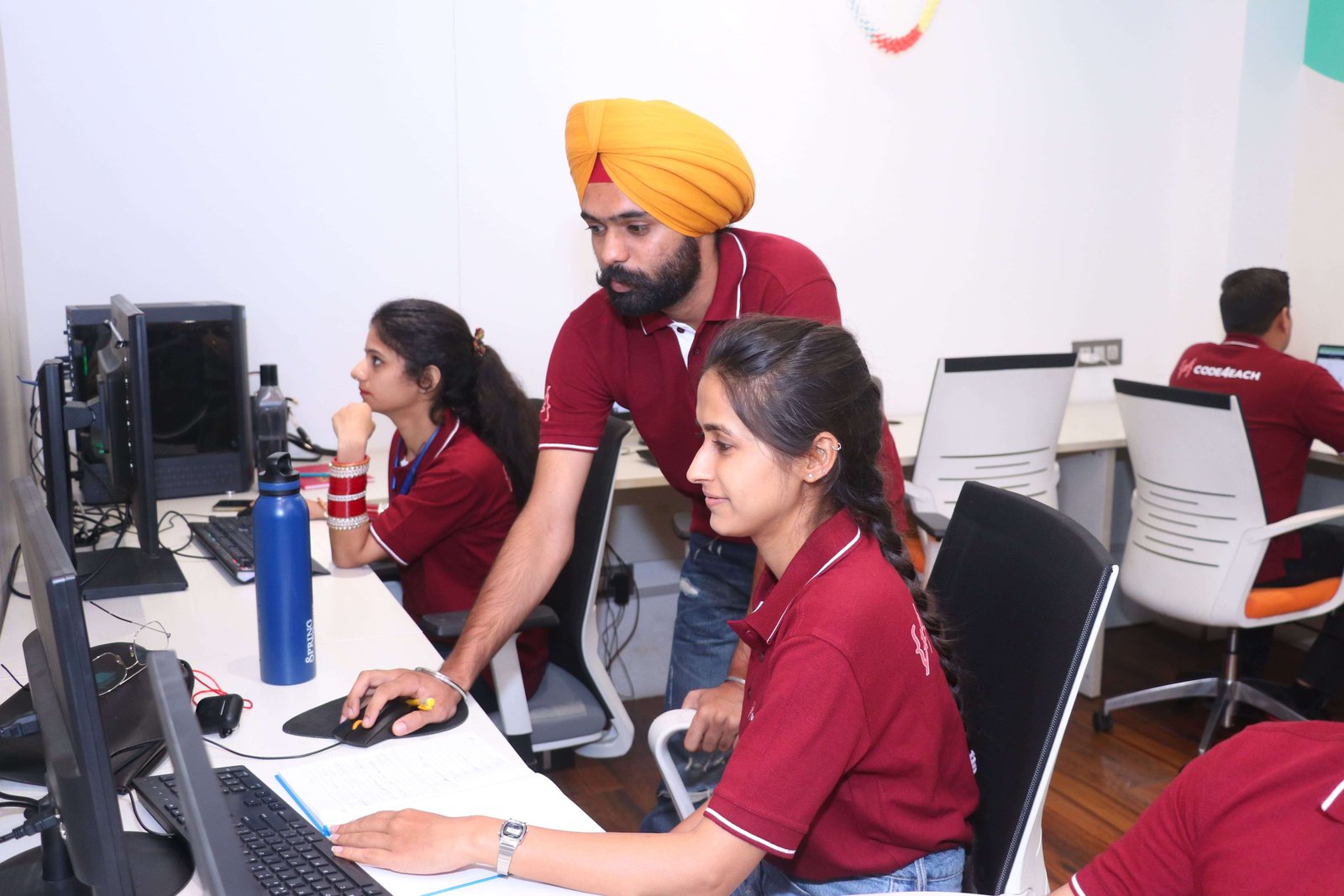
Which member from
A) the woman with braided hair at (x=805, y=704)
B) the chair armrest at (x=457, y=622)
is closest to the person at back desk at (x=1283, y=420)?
the chair armrest at (x=457, y=622)

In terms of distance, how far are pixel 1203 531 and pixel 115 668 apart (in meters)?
2.55

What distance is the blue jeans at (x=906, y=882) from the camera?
1.22 metres

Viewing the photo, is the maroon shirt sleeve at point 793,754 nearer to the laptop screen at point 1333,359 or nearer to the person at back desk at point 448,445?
the person at back desk at point 448,445

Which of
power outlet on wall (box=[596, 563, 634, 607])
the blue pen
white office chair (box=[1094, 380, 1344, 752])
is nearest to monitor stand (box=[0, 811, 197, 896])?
the blue pen

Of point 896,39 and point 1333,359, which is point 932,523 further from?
point 896,39

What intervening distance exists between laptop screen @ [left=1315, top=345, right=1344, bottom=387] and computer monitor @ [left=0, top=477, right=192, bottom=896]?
3380 mm

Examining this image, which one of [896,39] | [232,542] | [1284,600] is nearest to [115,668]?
[232,542]

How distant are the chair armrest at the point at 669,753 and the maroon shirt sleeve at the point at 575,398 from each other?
520 millimetres

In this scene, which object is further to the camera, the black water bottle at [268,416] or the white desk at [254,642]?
the black water bottle at [268,416]

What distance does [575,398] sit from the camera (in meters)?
1.93

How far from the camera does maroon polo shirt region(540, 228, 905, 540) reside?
183 cm

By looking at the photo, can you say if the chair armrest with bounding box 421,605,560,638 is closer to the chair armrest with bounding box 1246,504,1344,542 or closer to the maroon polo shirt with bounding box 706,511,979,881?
the maroon polo shirt with bounding box 706,511,979,881

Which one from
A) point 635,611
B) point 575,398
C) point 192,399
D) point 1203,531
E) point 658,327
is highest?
point 658,327

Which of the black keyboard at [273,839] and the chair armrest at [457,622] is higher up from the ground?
the black keyboard at [273,839]
